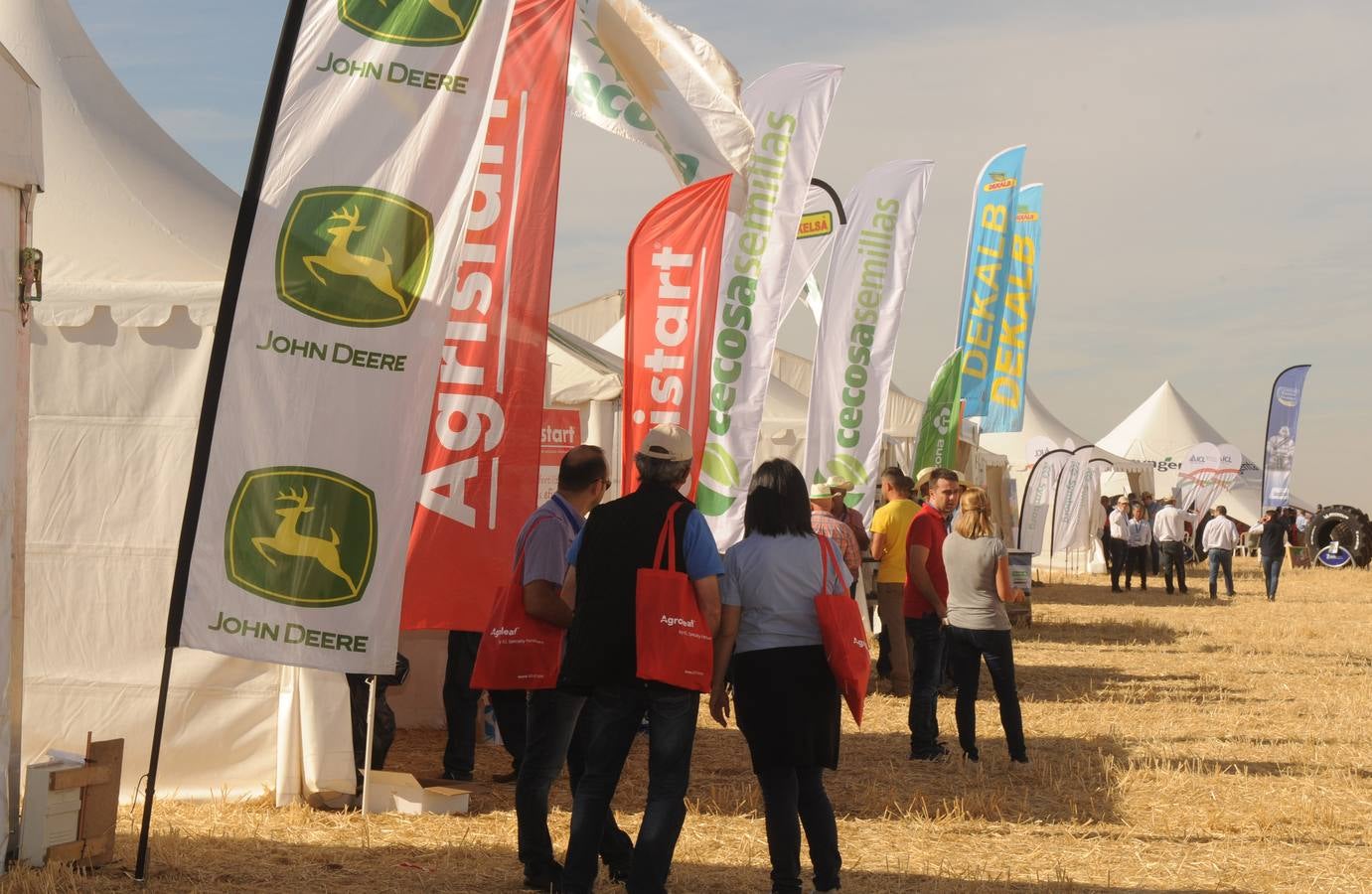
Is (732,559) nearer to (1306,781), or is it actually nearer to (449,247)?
(449,247)

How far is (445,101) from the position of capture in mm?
5555

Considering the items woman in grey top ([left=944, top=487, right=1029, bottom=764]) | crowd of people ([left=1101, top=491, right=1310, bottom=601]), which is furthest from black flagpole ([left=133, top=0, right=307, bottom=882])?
crowd of people ([left=1101, top=491, right=1310, bottom=601])

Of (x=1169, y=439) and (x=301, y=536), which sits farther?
(x=1169, y=439)

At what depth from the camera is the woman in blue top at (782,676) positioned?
17.0 feet

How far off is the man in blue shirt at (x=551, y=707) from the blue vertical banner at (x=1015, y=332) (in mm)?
12124

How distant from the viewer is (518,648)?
5410 mm

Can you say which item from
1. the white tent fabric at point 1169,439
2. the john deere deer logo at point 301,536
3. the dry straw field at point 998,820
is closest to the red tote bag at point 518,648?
the john deere deer logo at point 301,536

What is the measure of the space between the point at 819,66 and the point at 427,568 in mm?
6462

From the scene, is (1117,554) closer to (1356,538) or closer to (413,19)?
(1356,538)

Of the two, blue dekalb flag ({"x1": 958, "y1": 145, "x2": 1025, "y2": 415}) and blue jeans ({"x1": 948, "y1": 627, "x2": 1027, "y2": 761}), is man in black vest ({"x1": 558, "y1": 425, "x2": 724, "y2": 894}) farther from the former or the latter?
blue dekalb flag ({"x1": 958, "y1": 145, "x2": 1025, "y2": 415})

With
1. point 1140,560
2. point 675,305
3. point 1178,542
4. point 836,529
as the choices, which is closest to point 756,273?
point 836,529

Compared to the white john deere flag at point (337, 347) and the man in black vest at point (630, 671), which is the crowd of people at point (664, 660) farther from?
the white john deere flag at point (337, 347)

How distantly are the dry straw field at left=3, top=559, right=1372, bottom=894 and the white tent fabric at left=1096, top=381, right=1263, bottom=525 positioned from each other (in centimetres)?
3934

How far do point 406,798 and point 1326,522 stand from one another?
3621 centimetres
